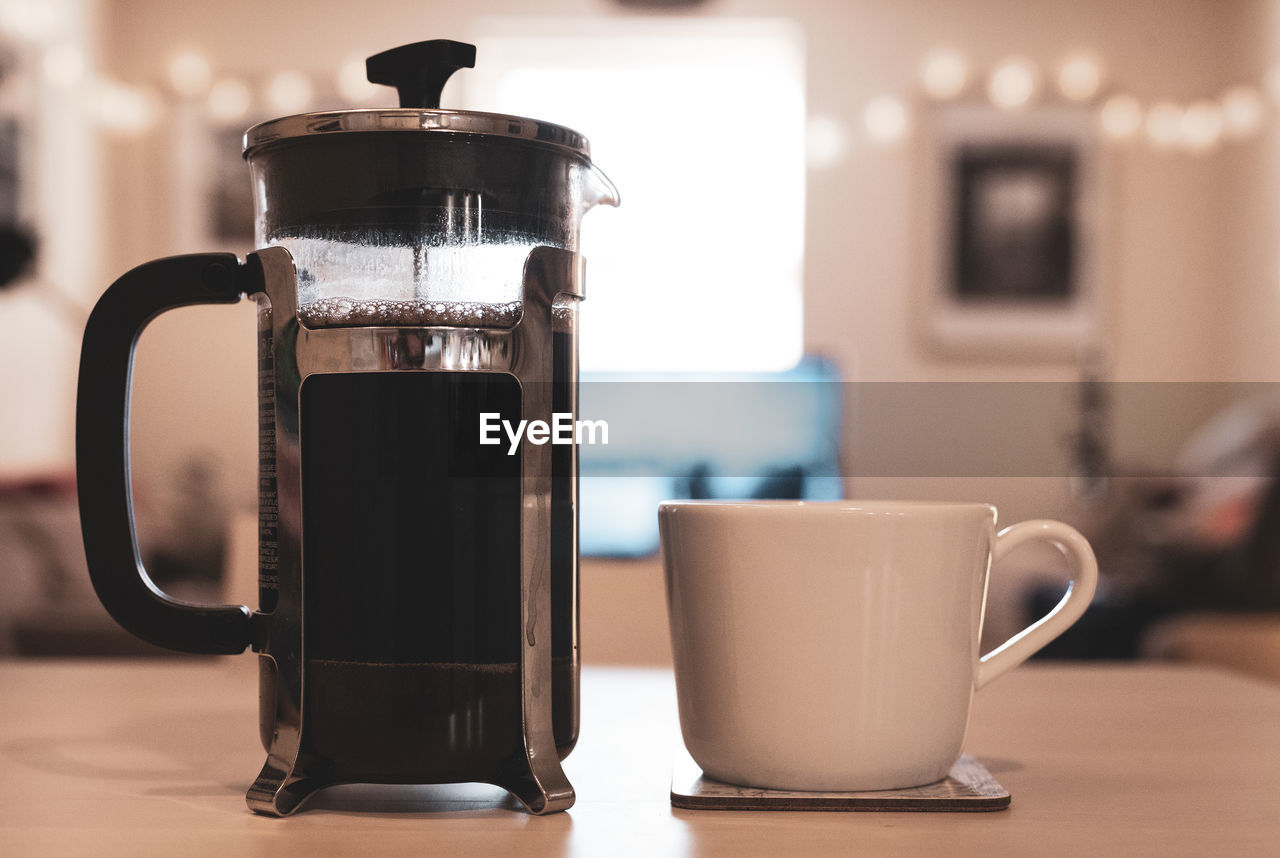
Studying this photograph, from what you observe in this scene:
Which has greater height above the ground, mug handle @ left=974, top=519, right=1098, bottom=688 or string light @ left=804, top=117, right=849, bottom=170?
string light @ left=804, top=117, right=849, bottom=170

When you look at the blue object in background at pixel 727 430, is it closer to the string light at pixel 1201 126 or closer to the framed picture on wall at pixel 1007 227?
the framed picture on wall at pixel 1007 227

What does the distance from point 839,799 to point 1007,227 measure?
12.8ft

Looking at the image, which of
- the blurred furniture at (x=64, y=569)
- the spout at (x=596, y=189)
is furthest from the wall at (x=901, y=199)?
the spout at (x=596, y=189)

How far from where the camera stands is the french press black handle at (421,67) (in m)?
0.44

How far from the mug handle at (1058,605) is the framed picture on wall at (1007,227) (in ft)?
12.1

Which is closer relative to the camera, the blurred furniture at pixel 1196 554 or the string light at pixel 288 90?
the blurred furniture at pixel 1196 554

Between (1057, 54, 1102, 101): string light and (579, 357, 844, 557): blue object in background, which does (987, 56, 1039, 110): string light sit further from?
(579, 357, 844, 557): blue object in background

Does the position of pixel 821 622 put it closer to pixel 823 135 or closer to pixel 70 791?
pixel 70 791

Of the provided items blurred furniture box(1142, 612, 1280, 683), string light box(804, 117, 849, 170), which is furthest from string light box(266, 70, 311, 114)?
blurred furniture box(1142, 612, 1280, 683)

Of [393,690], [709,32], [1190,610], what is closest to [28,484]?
[709,32]

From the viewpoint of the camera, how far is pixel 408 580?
0.41m

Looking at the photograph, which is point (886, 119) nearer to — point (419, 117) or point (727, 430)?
point (727, 430)

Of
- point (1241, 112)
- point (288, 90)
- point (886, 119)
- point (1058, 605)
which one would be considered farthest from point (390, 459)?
point (1241, 112)

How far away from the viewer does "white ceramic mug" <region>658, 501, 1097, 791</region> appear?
0.41 meters
